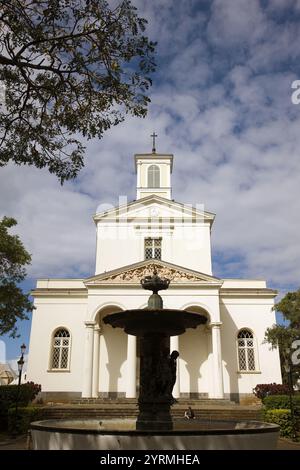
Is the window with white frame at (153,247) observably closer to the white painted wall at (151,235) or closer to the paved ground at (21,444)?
the white painted wall at (151,235)

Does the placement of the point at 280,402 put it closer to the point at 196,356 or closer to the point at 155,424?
the point at 196,356

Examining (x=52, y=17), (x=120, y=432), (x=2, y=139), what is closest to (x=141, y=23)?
(x=52, y=17)

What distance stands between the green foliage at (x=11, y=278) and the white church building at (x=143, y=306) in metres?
5.77

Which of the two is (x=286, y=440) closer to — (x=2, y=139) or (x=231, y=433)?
(x=231, y=433)

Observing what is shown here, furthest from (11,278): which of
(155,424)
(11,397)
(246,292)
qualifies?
(246,292)

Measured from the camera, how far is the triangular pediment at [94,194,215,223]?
102ft

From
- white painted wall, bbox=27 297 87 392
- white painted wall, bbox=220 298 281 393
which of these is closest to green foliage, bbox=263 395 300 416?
white painted wall, bbox=220 298 281 393

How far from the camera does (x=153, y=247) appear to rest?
30297 mm

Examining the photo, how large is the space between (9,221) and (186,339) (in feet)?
44.3

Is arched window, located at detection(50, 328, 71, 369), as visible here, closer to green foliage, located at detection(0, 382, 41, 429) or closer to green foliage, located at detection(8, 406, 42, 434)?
green foliage, located at detection(0, 382, 41, 429)

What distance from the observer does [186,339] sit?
26453 mm

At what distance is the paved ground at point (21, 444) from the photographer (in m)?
13.1

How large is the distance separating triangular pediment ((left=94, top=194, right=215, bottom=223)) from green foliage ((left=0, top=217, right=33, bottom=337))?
41.7 ft

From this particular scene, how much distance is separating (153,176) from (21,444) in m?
24.8
